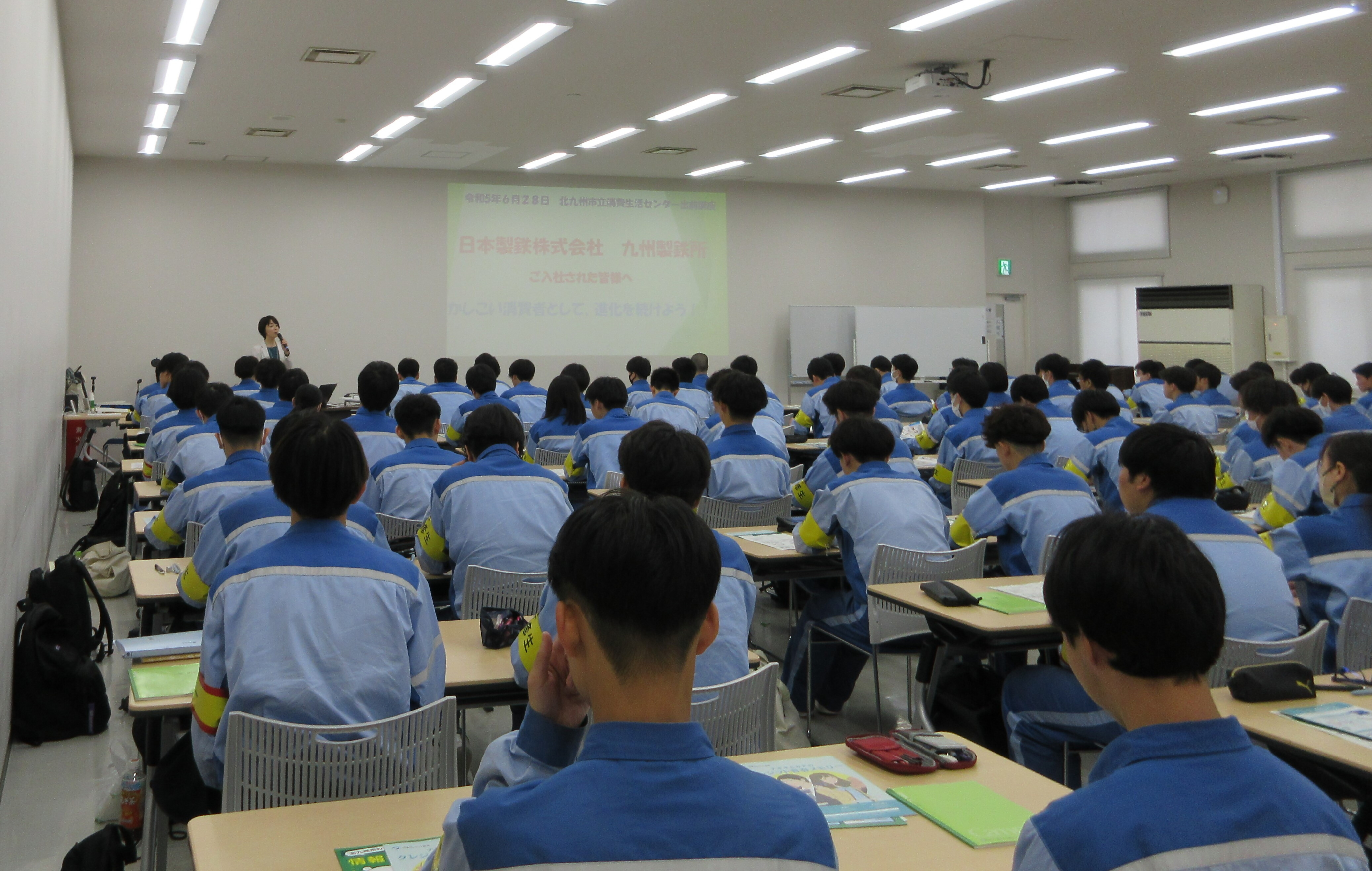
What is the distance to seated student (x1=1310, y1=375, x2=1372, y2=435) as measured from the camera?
20.9 ft

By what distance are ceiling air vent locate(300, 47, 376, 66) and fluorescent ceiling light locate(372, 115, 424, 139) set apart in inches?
73.2

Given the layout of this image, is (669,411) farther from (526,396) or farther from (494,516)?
(494,516)

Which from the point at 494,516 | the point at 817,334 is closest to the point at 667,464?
the point at 494,516

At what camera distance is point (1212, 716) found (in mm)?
1272

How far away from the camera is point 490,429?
13.1 feet

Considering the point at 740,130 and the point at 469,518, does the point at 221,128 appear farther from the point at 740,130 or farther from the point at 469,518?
the point at 469,518

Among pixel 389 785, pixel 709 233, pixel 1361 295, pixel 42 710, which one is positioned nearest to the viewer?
pixel 389 785

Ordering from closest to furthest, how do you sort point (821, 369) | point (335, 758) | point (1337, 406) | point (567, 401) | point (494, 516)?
point (335, 758) < point (494, 516) < point (567, 401) < point (1337, 406) < point (821, 369)

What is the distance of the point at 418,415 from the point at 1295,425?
3839 mm

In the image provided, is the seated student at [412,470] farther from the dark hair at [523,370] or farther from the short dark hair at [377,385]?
the dark hair at [523,370]

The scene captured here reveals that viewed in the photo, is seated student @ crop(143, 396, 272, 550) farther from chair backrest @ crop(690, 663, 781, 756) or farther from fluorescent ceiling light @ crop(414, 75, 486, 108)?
fluorescent ceiling light @ crop(414, 75, 486, 108)

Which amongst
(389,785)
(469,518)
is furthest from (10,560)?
(389,785)

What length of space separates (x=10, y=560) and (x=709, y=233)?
34.8ft

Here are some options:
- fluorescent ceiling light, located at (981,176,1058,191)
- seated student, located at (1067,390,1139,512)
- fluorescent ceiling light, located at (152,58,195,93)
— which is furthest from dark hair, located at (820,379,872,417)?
fluorescent ceiling light, located at (981,176,1058,191)
